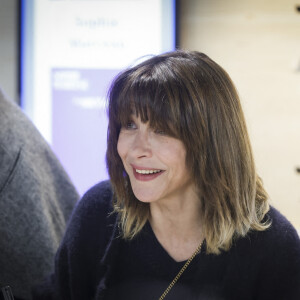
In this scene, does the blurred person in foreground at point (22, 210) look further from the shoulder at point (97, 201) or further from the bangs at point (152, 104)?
the bangs at point (152, 104)

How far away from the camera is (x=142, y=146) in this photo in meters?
1.08

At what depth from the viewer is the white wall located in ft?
7.55

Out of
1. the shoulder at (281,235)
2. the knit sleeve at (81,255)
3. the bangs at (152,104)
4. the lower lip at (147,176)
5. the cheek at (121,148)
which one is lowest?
the knit sleeve at (81,255)

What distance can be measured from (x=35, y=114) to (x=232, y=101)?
1.34 meters

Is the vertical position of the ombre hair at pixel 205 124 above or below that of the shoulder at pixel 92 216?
above

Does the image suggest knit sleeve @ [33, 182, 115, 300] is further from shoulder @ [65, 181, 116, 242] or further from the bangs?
the bangs

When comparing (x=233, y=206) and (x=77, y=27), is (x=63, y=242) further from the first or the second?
(x=77, y=27)

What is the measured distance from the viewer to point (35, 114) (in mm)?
2256

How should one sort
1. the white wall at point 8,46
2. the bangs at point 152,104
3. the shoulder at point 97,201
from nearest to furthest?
the bangs at point 152,104 < the shoulder at point 97,201 < the white wall at point 8,46

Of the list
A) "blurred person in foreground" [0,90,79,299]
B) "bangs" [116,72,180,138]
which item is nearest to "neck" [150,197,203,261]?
"bangs" [116,72,180,138]

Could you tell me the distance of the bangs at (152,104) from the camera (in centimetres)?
105

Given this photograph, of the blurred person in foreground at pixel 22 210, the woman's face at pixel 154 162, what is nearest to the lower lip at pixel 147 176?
the woman's face at pixel 154 162

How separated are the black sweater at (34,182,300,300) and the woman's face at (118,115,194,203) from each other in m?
0.19

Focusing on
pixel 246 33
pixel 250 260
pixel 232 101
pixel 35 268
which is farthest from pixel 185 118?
pixel 246 33
